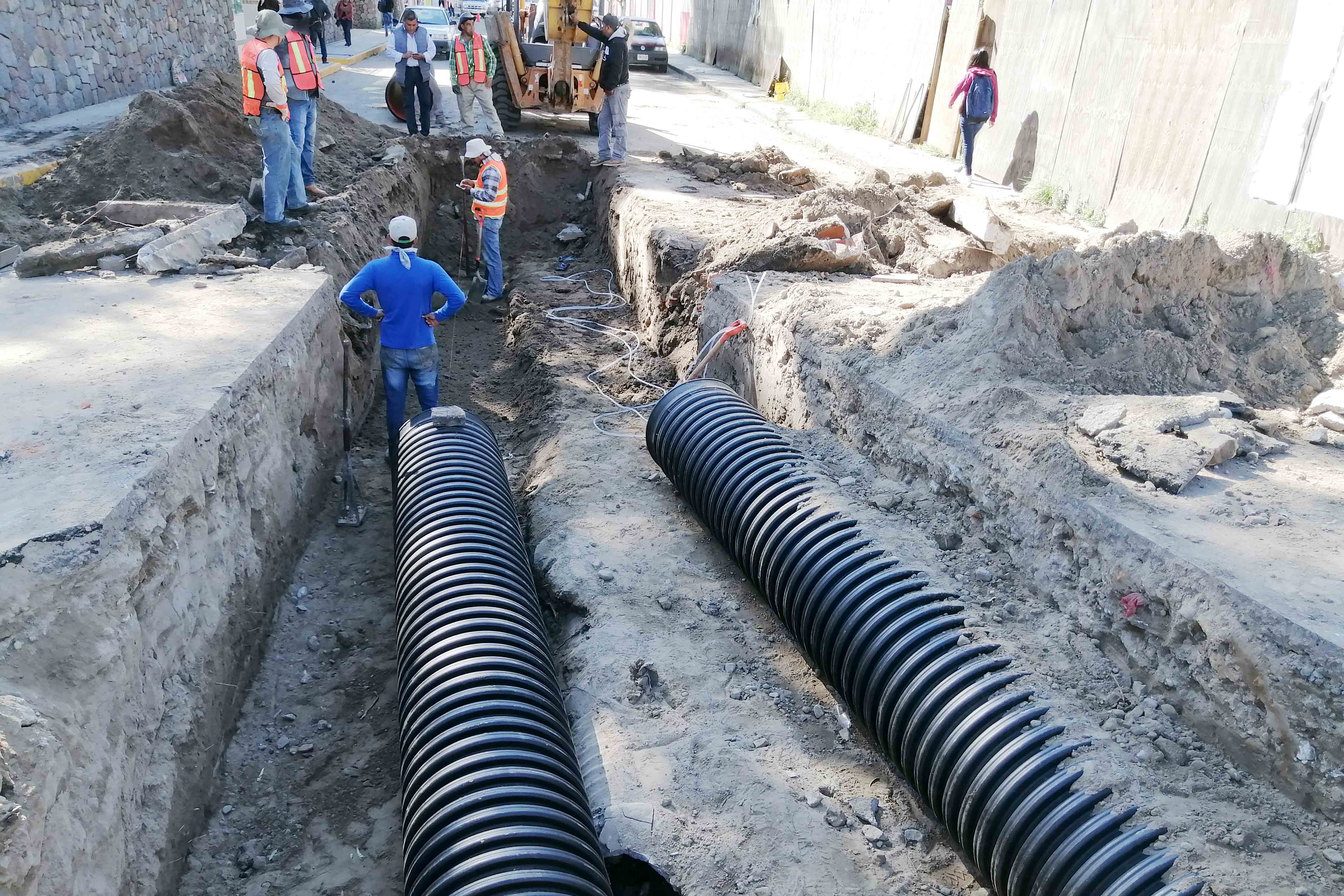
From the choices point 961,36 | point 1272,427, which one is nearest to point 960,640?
point 1272,427

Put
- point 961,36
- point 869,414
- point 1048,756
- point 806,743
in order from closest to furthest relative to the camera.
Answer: point 1048,756
point 806,743
point 869,414
point 961,36

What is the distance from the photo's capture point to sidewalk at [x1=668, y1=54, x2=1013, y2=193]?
45.7ft

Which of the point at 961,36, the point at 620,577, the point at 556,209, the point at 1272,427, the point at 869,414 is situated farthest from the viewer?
the point at 961,36

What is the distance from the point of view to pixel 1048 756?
9.77ft

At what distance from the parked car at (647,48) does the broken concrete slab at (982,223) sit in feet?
62.2

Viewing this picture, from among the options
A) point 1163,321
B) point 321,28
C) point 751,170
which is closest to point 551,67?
point 751,170

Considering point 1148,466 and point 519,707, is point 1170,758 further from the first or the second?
point 519,707

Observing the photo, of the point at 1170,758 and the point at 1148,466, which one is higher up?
the point at 1148,466

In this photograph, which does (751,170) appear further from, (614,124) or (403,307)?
(403,307)

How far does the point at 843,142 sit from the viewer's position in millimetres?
16312

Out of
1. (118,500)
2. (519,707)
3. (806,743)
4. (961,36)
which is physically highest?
(961,36)

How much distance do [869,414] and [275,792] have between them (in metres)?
3.67

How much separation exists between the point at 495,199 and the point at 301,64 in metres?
2.22

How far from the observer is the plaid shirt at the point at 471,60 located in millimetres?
13055
